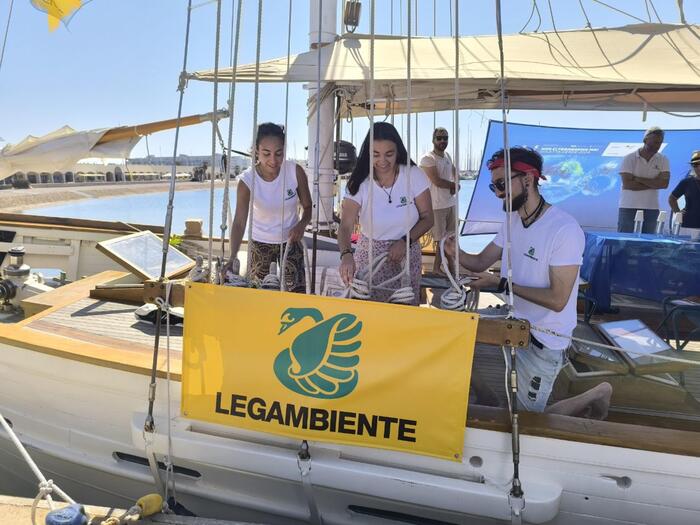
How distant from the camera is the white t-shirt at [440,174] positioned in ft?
17.3

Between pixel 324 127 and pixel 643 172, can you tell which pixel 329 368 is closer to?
pixel 324 127

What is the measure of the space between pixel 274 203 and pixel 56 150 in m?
3.64

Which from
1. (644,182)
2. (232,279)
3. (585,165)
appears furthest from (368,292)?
(585,165)

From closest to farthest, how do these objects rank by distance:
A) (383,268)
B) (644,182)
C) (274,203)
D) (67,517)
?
(67,517), (383,268), (274,203), (644,182)

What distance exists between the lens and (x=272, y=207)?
10.1ft

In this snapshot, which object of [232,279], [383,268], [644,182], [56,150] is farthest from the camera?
[56,150]

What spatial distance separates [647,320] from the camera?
3.92 m

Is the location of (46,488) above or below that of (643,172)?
below

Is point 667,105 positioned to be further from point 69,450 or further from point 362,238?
point 69,450

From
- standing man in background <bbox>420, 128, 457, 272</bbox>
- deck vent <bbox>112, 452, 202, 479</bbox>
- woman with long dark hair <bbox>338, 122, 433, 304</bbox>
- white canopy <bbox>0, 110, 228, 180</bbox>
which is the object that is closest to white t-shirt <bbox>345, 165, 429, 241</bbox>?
woman with long dark hair <bbox>338, 122, 433, 304</bbox>


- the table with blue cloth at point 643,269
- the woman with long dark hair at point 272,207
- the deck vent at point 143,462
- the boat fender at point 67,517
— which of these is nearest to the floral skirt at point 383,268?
the woman with long dark hair at point 272,207

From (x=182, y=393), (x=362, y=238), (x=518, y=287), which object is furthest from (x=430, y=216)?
(x=182, y=393)

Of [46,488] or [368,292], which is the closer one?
[46,488]

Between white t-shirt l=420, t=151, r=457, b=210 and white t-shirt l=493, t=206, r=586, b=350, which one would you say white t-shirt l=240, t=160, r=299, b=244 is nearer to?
white t-shirt l=493, t=206, r=586, b=350
